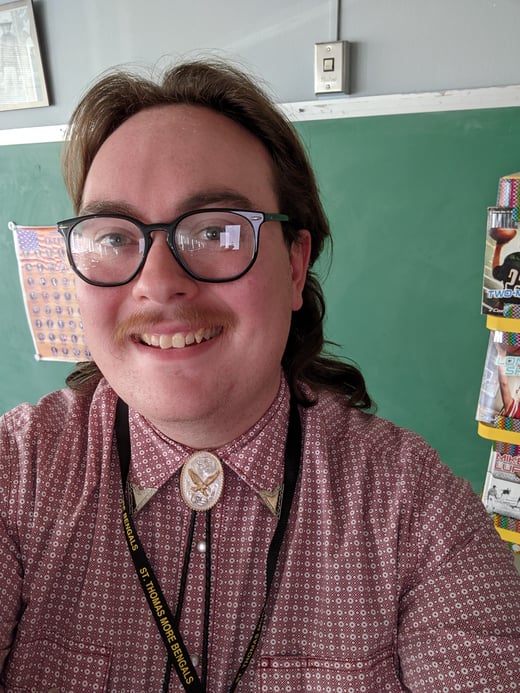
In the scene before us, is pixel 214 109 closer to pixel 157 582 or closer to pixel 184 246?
pixel 184 246

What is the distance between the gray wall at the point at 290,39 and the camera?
1.65 metres

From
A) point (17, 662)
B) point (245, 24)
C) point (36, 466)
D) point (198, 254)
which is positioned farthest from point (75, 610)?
point (245, 24)

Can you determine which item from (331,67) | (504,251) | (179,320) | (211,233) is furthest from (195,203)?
(331,67)

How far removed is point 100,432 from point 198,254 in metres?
0.41

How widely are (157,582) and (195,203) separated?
62 centimetres

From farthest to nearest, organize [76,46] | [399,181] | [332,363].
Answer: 1. [76,46]
2. [399,181]
3. [332,363]

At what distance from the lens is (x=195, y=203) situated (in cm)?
82

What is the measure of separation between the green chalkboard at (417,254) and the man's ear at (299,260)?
89cm

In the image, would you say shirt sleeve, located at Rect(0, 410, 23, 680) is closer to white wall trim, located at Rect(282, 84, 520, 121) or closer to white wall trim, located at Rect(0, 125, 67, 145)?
white wall trim, located at Rect(282, 84, 520, 121)

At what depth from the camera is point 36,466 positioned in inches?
36.4

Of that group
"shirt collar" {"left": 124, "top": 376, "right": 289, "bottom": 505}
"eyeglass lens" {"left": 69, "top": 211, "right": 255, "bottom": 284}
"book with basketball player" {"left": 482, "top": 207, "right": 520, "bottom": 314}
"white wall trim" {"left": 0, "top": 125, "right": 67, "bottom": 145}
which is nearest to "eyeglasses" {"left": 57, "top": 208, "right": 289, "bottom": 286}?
"eyeglass lens" {"left": 69, "top": 211, "right": 255, "bottom": 284}

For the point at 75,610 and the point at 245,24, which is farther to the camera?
the point at 245,24

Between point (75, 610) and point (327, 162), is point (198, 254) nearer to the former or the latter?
point (75, 610)

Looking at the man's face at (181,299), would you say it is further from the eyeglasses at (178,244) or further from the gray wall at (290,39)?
the gray wall at (290,39)
